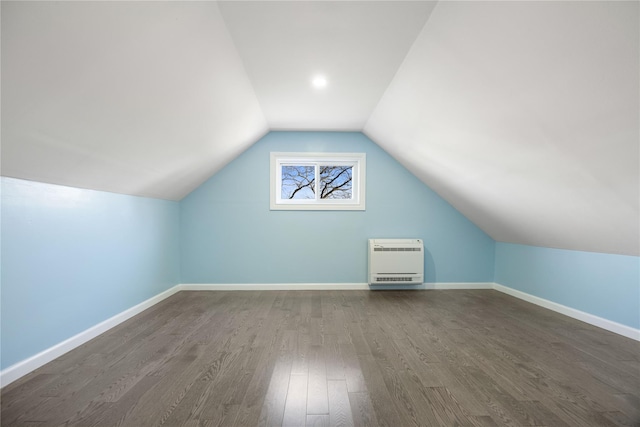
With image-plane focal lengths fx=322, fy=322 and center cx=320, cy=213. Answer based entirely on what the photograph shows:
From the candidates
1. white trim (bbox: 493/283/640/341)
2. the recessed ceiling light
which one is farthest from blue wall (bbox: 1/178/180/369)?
white trim (bbox: 493/283/640/341)

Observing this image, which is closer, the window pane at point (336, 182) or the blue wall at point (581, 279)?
the blue wall at point (581, 279)

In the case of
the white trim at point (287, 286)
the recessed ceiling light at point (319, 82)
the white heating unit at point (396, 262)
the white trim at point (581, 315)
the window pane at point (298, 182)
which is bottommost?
the white trim at point (287, 286)

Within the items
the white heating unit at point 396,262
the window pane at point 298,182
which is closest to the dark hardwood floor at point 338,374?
the white heating unit at point 396,262

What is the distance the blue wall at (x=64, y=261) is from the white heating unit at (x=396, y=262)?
9.41ft

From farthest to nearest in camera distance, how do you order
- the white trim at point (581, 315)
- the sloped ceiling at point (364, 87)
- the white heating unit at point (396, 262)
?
the white heating unit at point (396, 262)
the white trim at point (581, 315)
the sloped ceiling at point (364, 87)

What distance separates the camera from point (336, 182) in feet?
16.2

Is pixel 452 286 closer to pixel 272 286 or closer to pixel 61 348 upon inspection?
pixel 272 286

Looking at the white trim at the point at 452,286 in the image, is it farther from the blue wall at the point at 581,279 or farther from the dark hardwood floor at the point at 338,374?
the dark hardwood floor at the point at 338,374

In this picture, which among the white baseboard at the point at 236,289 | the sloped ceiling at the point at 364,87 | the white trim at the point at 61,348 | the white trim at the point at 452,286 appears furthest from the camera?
the white trim at the point at 452,286

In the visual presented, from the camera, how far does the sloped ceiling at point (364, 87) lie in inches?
58.8

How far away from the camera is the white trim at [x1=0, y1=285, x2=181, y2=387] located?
6.59 ft

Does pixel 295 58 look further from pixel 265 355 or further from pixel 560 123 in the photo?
pixel 265 355

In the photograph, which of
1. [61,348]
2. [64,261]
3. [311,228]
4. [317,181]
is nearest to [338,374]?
[61,348]

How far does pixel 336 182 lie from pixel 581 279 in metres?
3.16
